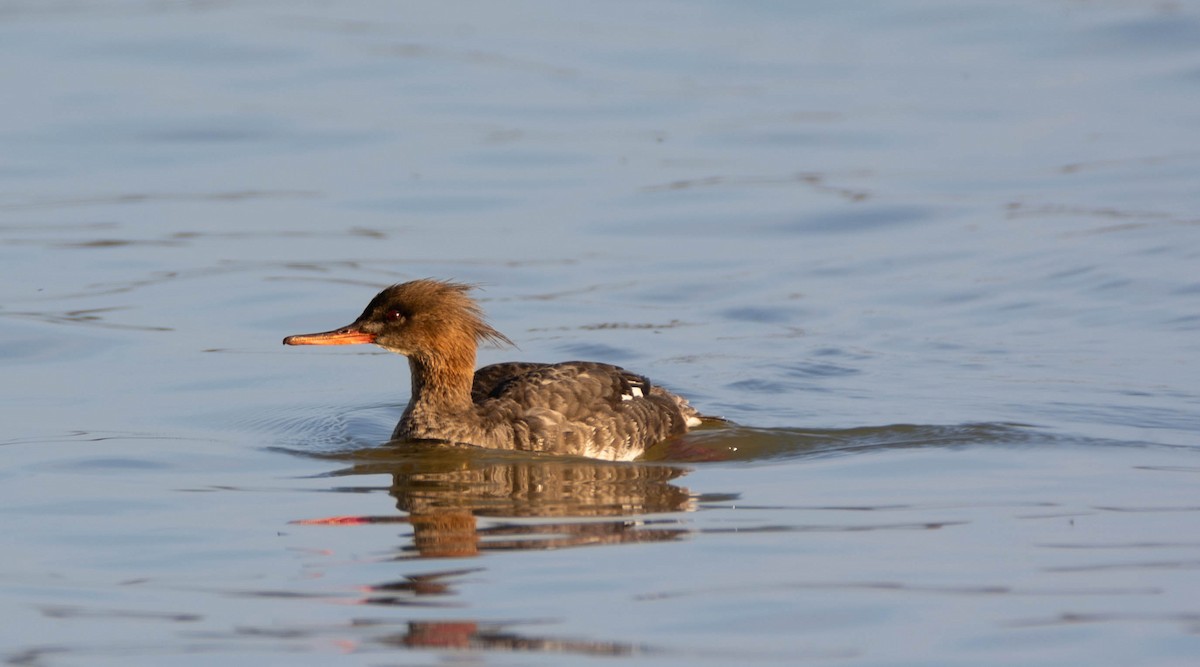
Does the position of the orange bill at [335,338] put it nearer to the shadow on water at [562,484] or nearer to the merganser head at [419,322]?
the merganser head at [419,322]

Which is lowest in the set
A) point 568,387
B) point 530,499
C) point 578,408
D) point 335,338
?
point 530,499

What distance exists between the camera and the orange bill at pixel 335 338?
11.5m

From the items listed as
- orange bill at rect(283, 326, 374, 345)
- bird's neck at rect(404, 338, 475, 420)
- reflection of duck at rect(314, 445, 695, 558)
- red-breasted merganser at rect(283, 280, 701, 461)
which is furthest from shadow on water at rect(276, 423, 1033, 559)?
orange bill at rect(283, 326, 374, 345)

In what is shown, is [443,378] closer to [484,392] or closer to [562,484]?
[484,392]

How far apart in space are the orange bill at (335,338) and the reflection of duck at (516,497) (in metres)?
0.69

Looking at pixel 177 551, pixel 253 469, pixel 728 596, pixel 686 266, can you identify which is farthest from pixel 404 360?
pixel 728 596

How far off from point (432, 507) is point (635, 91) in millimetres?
13456

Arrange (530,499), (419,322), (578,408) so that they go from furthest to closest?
(419,322) → (578,408) → (530,499)

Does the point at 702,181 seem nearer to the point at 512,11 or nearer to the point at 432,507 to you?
the point at 512,11

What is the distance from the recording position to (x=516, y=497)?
1026 cm

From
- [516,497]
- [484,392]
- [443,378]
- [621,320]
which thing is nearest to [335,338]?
[443,378]

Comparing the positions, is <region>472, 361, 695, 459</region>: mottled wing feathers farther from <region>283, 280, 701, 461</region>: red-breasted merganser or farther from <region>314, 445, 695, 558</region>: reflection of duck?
<region>314, 445, 695, 558</region>: reflection of duck

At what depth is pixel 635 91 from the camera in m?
22.8

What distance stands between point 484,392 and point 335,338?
43.5 inches
